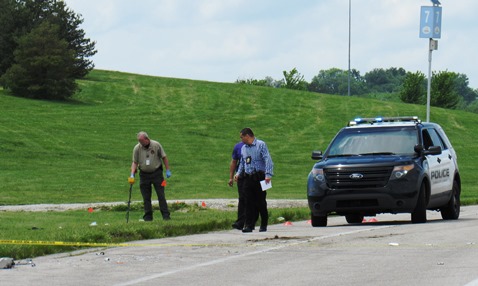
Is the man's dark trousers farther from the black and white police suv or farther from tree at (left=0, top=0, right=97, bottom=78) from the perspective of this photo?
tree at (left=0, top=0, right=97, bottom=78)

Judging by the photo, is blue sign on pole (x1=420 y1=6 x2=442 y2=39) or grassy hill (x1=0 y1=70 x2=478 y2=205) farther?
grassy hill (x1=0 y1=70 x2=478 y2=205)

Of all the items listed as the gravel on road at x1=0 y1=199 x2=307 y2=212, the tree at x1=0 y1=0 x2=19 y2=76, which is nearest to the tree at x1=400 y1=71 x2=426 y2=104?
the tree at x1=0 y1=0 x2=19 y2=76

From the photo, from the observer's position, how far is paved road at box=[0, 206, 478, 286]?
38.7ft

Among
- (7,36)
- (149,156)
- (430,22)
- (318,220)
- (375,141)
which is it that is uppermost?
(7,36)

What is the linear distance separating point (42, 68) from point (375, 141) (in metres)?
55.2

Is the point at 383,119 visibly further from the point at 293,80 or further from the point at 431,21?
the point at 293,80

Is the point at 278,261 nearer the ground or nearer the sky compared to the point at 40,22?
nearer the ground

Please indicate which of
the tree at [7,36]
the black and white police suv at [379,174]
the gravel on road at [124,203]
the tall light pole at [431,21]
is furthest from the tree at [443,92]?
the black and white police suv at [379,174]

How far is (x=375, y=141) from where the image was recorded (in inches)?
869

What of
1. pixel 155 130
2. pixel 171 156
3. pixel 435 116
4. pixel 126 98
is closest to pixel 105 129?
pixel 155 130

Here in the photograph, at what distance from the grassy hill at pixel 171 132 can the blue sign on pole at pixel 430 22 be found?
222 inches

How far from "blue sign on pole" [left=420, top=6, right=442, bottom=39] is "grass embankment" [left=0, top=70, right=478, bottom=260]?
5681 millimetres

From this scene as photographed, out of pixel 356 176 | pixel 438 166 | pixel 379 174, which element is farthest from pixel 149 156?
pixel 438 166

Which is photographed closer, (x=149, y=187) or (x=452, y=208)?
(x=149, y=187)
